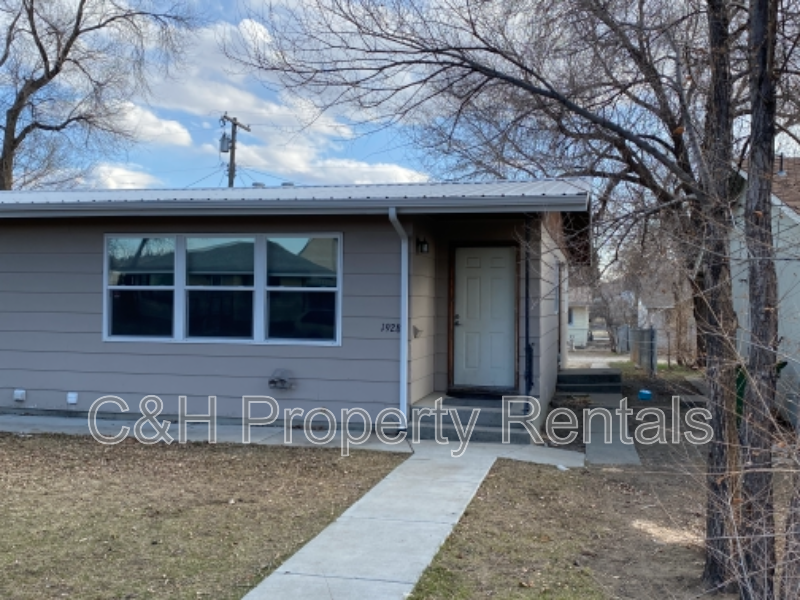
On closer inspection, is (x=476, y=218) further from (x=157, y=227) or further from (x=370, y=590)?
(x=370, y=590)

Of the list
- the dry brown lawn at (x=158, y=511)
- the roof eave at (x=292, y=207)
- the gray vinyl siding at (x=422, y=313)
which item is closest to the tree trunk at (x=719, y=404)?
the dry brown lawn at (x=158, y=511)

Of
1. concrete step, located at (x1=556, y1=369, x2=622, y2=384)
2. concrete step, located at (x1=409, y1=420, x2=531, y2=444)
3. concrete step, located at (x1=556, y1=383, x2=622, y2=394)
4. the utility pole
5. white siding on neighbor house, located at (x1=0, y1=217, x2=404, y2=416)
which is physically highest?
the utility pole

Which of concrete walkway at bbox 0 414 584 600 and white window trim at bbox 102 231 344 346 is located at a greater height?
white window trim at bbox 102 231 344 346

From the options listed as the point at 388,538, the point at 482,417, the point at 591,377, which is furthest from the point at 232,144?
the point at 388,538

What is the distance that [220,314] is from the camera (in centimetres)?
943

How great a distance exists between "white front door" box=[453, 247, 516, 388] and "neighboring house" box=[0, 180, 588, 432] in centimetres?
2

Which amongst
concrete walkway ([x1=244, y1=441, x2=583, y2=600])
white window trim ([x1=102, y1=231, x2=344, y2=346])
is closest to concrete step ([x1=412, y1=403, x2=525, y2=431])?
concrete walkway ([x1=244, y1=441, x2=583, y2=600])

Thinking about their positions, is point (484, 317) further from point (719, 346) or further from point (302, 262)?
point (719, 346)

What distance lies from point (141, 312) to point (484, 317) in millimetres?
4435

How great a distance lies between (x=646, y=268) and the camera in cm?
975

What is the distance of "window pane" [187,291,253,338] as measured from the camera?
937 centimetres

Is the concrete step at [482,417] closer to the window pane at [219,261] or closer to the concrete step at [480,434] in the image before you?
the concrete step at [480,434]

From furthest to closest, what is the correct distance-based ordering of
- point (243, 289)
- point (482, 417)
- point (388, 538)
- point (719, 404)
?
1. point (243, 289)
2. point (482, 417)
3. point (388, 538)
4. point (719, 404)

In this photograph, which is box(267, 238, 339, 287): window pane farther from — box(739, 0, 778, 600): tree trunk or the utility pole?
the utility pole
